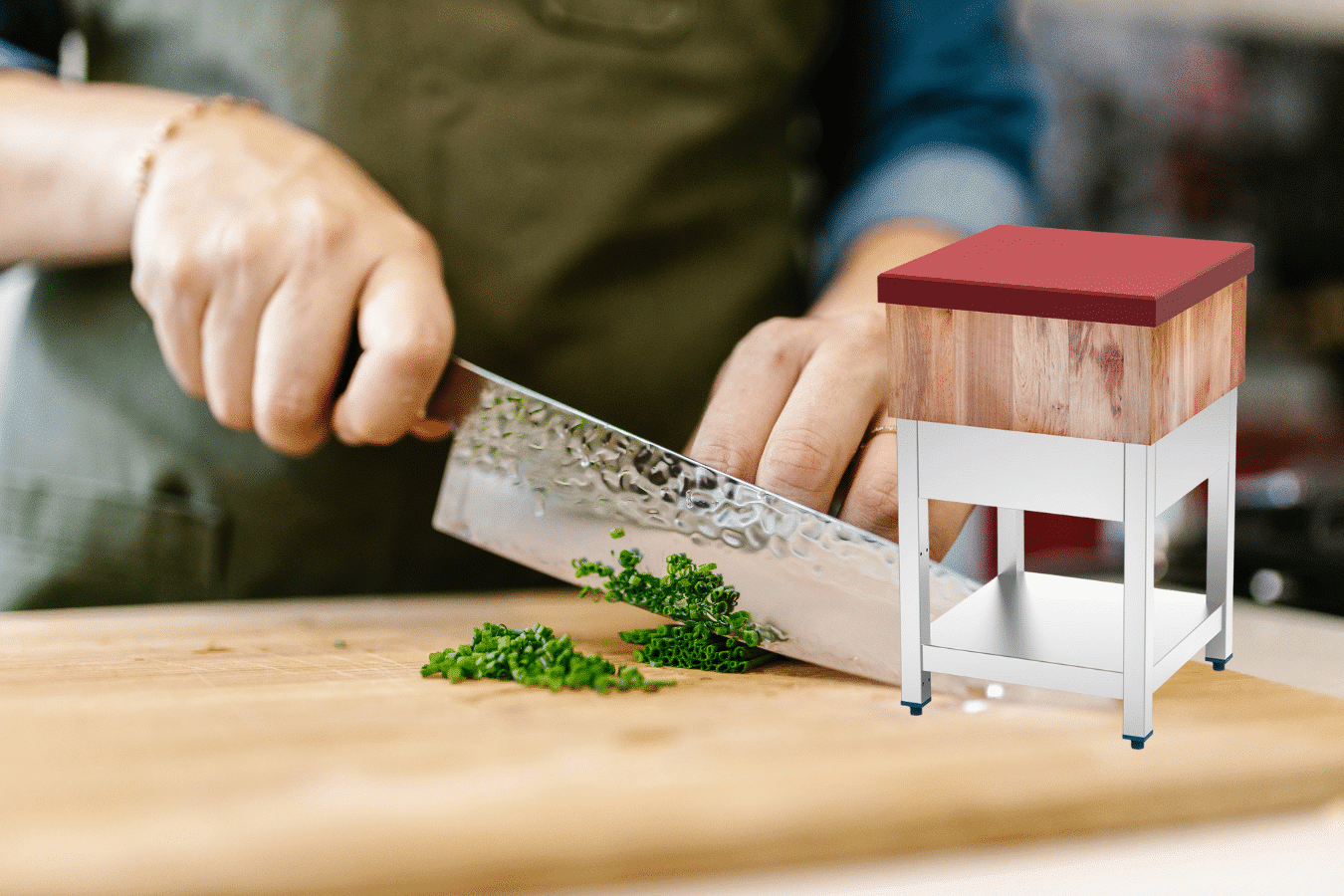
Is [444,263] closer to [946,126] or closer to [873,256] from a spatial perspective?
[873,256]

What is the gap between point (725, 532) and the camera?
2.76 ft

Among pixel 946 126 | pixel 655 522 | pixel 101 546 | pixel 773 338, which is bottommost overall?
pixel 101 546

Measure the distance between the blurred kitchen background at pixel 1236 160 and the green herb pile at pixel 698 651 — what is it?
1745mm

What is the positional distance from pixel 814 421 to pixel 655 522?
147 mm

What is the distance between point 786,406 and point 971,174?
0.54 meters

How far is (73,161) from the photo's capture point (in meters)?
1.03

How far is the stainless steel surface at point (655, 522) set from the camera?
809mm

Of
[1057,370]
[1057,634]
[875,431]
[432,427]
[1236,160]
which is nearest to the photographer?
[1057,370]

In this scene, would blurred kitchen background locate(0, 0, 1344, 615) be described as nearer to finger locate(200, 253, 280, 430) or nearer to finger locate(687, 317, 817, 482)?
finger locate(687, 317, 817, 482)

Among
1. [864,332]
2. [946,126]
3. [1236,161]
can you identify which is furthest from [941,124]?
[1236,161]

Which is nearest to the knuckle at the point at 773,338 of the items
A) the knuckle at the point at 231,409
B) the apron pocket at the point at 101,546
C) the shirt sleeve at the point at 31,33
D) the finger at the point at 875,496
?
the finger at the point at 875,496

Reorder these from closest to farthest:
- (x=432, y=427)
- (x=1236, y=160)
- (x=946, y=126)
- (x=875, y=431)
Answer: (x=875, y=431), (x=432, y=427), (x=946, y=126), (x=1236, y=160)

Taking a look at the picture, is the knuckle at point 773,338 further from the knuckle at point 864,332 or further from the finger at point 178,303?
the finger at point 178,303

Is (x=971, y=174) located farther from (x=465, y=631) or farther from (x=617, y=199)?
(x=465, y=631)
